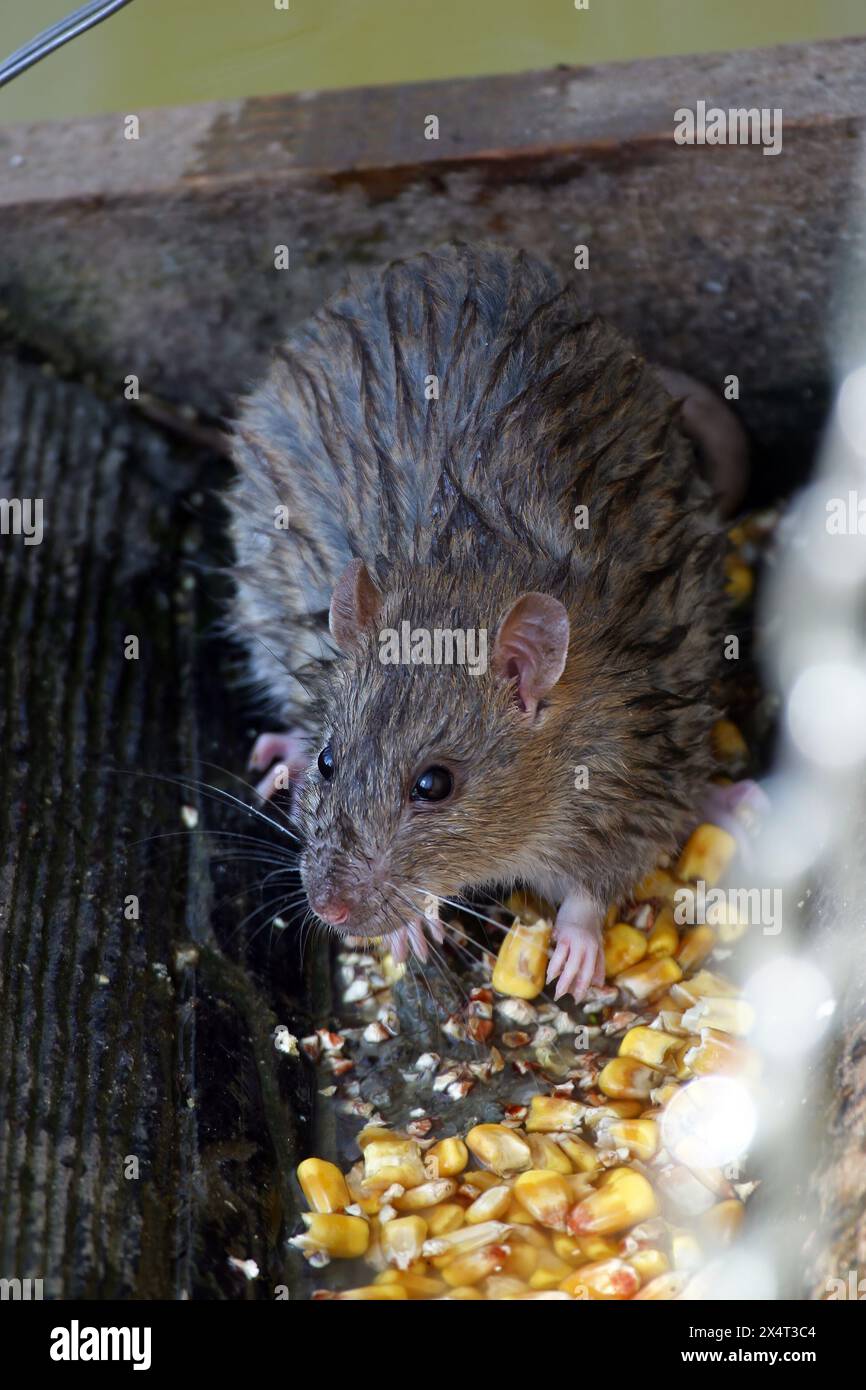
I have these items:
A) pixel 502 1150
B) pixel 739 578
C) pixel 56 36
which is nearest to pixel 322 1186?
pixel 502 1150

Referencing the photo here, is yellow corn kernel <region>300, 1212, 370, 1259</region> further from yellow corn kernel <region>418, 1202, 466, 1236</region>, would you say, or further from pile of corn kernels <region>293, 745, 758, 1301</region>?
yellow corn kernel <region>418, 1202, 466, 1236</region>

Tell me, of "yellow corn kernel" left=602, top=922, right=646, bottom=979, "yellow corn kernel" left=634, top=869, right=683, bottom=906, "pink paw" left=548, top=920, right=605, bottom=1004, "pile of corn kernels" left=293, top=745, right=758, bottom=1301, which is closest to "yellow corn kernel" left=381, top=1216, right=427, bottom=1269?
"pile of corn kernels" left=293, top=745, right=758, bottom=1301

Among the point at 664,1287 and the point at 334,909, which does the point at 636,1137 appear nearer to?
the point at 664,1287

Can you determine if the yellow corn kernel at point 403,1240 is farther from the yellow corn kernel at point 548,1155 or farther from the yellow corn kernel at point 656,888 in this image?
the yellow corn kernel at point 656,888

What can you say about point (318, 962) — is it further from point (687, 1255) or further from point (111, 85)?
point (111, 85)
